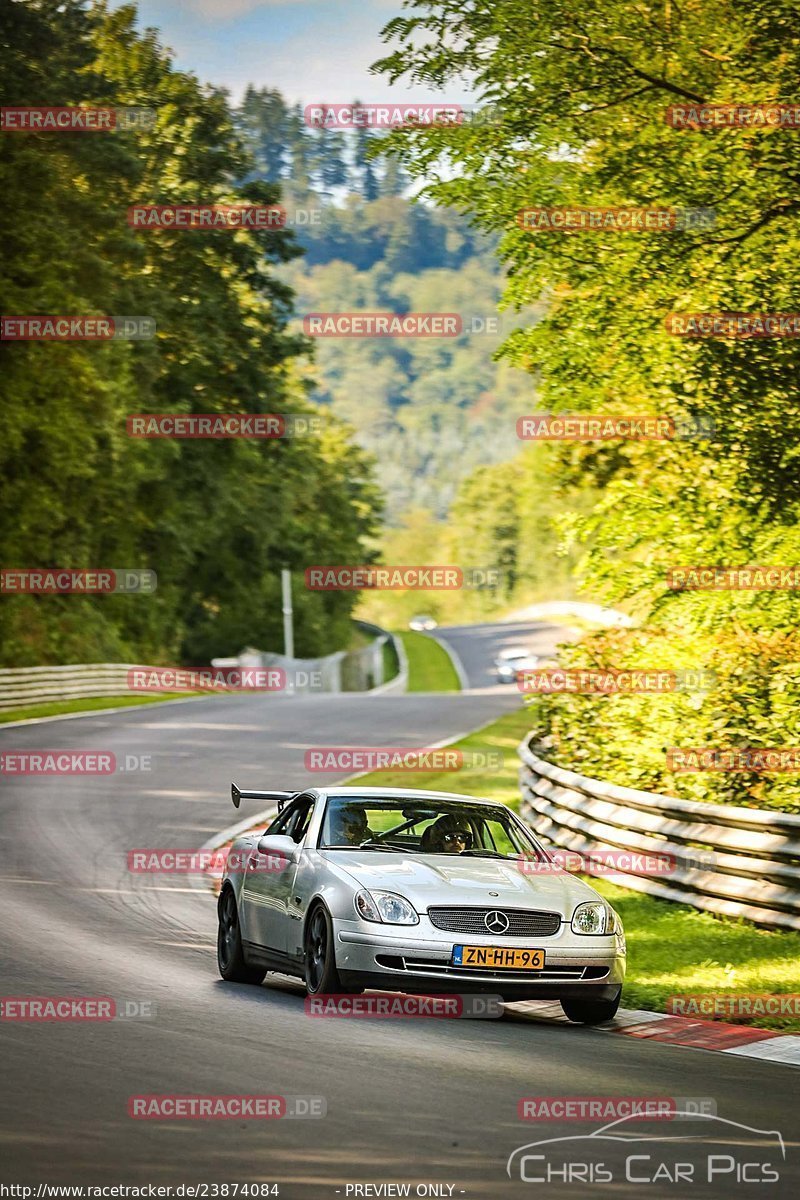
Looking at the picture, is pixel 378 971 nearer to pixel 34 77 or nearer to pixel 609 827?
pixel 609 827

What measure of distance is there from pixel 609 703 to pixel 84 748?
1513 centimetres

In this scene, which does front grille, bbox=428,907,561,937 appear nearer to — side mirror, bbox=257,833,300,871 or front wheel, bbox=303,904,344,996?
front wheel, bbox=303,904,344,996

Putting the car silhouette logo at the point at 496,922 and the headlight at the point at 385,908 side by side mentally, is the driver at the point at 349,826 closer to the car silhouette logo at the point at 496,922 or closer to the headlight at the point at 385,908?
the headlight at the point at 385,908

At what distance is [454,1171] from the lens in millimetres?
6293

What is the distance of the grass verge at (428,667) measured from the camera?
94831 mm

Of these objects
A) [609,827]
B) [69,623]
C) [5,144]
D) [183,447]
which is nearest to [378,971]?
[609,827]

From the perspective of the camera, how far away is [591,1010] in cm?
1056

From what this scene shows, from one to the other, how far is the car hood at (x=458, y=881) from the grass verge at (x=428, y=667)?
8067 cm

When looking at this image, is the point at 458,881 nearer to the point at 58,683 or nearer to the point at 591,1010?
the point at 591,1010

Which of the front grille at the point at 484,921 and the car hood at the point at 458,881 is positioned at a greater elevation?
the car hood at the point at 458,881

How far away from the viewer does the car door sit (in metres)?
11.3

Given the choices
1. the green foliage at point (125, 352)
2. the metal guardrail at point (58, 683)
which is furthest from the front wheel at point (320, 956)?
the green foliage at point (125, 352)

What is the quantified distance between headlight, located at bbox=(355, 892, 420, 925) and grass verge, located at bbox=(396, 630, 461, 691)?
8153cm

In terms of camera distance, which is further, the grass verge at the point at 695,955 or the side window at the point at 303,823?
the side window at the point at 303,823
